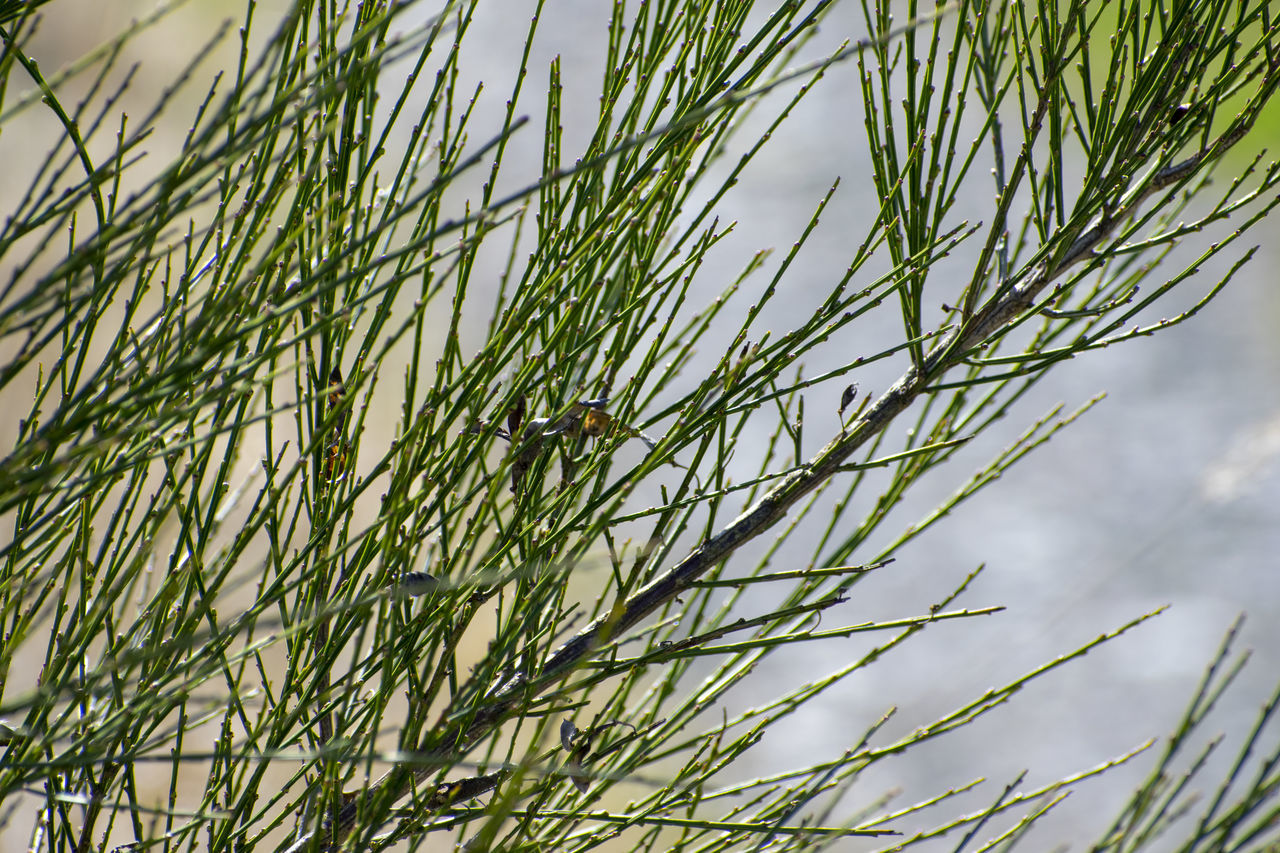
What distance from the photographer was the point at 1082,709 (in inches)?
97.3

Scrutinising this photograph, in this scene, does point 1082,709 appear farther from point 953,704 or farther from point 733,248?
point 733,248

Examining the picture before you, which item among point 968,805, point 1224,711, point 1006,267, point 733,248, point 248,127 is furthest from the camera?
point 733,248

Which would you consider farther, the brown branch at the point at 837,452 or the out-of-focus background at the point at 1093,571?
the out-of-focus background at the point at 1093,571

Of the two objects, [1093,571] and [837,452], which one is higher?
[1093,571]

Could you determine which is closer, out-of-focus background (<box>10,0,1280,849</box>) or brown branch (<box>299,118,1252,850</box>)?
brown branch (<box>299,118,1252,850</box>)

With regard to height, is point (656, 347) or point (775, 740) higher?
point (775, 740)

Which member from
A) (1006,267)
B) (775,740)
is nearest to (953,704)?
(775,740)

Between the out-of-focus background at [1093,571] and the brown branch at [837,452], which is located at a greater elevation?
the out-of-focus background at [1093,571]

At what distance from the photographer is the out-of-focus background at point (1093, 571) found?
2.43 metres

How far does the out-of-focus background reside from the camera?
7.98ft

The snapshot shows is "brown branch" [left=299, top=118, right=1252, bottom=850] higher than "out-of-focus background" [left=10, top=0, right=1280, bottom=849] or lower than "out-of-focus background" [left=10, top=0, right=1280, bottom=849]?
lower

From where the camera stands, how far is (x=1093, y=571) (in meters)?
2.65

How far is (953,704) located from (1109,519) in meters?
0.61

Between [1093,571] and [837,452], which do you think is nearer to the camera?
[837,452]
